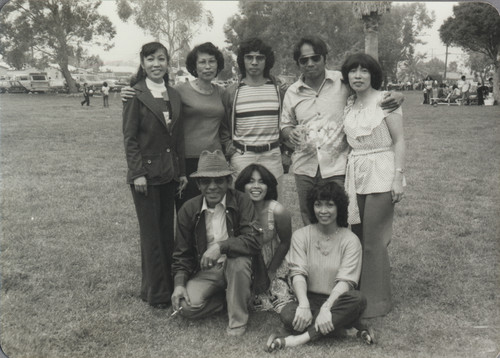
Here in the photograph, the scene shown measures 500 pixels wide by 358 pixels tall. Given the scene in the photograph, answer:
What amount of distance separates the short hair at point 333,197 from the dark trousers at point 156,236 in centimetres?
120

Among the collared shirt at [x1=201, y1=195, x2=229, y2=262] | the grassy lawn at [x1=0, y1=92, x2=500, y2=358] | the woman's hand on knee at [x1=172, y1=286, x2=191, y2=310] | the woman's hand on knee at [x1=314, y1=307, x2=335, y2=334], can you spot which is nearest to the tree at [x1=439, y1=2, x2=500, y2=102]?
the grassy lawn at [x1=0, y1=92, x2=500, y2=358]

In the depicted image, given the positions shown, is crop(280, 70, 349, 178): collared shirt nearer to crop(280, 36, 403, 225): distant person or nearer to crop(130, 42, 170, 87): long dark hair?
crop(280, 36, 403, 225): distant person

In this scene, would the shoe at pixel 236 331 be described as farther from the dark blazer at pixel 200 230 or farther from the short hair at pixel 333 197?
the short hair at pixel 333 197

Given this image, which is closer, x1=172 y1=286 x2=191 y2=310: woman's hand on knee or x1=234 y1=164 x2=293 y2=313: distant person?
x1=172 y1=286 x2=191 y2=310: woman's hand on knee

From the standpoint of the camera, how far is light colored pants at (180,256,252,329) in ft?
12.8

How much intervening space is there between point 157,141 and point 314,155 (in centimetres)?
130

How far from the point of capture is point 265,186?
14.3 ft

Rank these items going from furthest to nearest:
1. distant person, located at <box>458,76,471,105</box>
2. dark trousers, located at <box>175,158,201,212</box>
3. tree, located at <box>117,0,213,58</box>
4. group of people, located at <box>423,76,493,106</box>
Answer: distant person, located at <box>458,76,471,105</box>, group of people, located at <box>423,76,493,106</box>, tree, located at <box>117,0,213,58</box>, dark trousers, located at <box>175,158,201,212</box>

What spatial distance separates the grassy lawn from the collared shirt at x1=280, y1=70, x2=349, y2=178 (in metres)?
1.29

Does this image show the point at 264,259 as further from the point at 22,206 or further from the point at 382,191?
the point at 22,206

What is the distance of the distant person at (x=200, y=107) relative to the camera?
14.7ft

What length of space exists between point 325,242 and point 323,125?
100cm

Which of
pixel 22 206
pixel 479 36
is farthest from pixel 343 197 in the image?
pixel 479 36

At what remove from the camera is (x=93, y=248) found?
5867 mm
